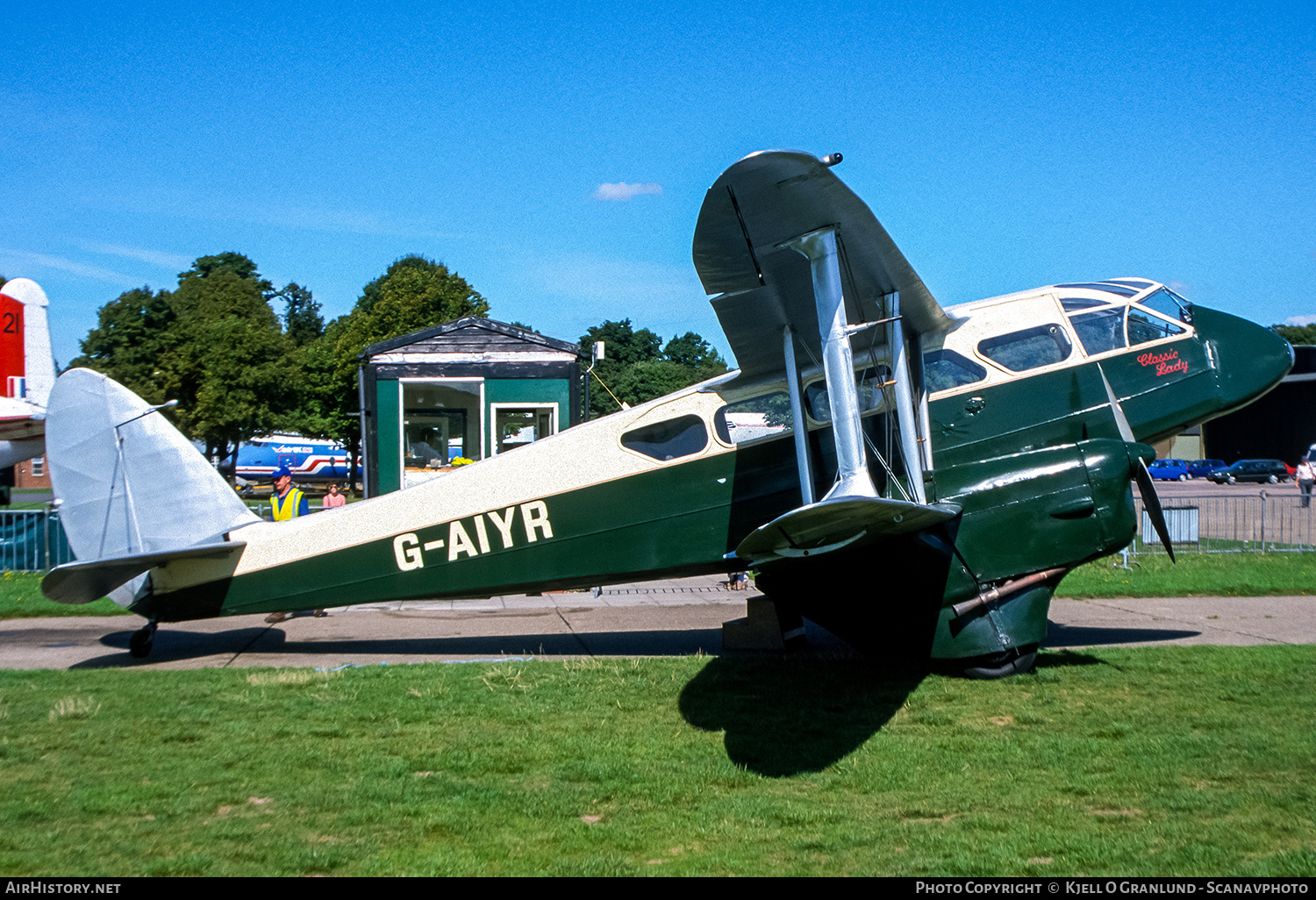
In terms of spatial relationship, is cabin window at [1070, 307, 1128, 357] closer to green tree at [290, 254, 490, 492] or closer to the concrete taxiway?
the concrete taxiway

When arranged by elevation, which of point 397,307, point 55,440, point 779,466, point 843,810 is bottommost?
point 843,810

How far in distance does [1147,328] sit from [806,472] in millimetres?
3617

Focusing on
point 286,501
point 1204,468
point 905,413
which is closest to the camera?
point 905,413

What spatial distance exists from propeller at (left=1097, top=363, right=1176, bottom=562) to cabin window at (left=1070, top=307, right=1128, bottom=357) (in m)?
0.21

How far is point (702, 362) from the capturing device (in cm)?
9812

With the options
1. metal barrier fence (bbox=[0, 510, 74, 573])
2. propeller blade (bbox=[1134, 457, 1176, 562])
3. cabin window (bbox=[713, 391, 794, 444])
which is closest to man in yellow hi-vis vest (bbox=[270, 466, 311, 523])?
metal barrier fence (bbox=[0, 510, 74, 573])

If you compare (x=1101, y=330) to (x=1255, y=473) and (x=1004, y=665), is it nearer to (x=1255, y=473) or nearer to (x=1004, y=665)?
(x=1004, y=665)

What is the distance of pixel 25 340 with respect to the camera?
2000 cm

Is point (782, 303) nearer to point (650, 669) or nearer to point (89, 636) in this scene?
point (650, 669)

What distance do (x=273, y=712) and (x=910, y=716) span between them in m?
5.13

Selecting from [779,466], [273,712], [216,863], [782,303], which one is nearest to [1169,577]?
[779,466]

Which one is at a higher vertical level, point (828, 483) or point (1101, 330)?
point (1101, 330)

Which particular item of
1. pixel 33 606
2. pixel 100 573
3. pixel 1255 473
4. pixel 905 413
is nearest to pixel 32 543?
pixel 33 606

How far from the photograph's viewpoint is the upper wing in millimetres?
5922
